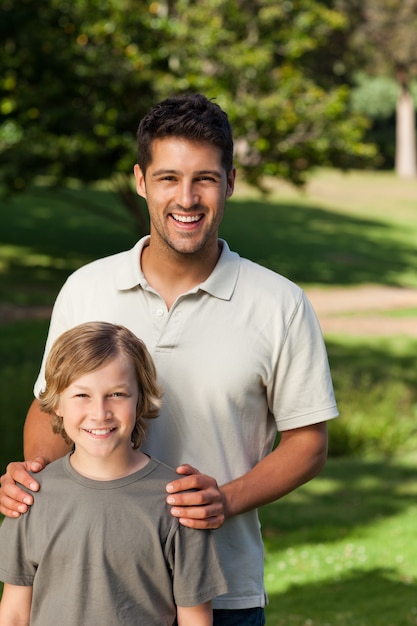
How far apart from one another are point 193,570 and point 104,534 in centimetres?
22

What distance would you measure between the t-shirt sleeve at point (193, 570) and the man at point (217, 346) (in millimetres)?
154

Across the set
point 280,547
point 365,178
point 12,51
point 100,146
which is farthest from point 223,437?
point 365,178

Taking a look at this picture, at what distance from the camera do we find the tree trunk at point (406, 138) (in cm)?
4503

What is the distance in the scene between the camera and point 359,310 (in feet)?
67.3

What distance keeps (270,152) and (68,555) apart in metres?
15.6

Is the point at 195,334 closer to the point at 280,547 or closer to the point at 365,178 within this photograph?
the point at 280,547

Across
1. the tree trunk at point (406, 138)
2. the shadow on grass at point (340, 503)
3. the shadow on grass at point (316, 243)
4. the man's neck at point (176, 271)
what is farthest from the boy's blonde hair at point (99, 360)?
the tree trunk at point (406, 138)

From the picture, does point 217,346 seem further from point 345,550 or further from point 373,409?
point 373,409

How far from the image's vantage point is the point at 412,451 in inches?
452

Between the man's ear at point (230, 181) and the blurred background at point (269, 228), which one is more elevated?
the blurred background at point (269, 228)

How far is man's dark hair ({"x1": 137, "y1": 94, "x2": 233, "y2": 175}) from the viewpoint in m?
2.60

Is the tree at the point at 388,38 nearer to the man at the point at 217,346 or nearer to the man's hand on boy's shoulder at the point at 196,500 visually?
the man at the point at 217,346

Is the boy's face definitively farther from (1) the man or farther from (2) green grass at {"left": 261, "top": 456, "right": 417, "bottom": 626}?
(2) green grass at {"left": 261, "top": 456, "right": 417, "bottom": 626}

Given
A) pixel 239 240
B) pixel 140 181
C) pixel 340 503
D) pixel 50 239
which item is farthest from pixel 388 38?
pixel 140 181
